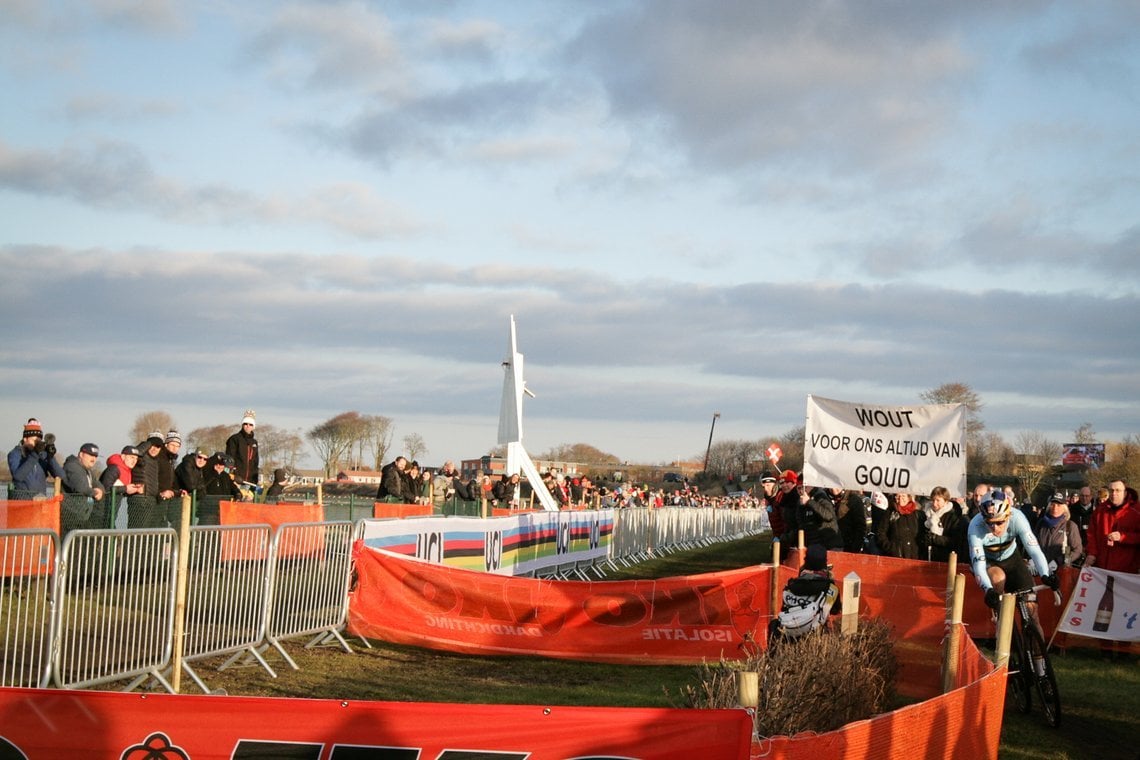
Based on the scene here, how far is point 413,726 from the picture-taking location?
194 inches

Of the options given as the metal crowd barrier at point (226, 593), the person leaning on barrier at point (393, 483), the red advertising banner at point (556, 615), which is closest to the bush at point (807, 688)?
the metal crowd barrier at point (226, 593)

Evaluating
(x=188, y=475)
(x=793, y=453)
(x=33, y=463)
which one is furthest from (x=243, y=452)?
(x=793, y=453)

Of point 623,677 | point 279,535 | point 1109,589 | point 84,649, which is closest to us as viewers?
point 84,649

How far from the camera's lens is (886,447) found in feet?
54.8

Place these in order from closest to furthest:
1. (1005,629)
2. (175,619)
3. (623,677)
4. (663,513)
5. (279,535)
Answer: (1005,629) < (175,619) < (279,535) < (623,677) < (663,513)

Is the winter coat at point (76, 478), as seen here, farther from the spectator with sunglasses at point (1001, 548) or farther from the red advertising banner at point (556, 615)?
the spectator with sunglasses at point (1001, 548)

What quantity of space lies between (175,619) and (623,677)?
4.96 meters

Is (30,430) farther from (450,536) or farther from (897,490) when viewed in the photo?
(897,490)

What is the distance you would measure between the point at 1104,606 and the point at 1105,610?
2.0 inches

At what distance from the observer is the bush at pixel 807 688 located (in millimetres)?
6762

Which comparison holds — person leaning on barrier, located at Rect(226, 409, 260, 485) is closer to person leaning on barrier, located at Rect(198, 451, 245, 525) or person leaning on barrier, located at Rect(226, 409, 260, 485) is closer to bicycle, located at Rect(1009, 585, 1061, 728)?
person leaning on barrier, located at Rect(198, 451, 245, 525)

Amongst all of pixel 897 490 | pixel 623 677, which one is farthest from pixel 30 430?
pixel 897 490

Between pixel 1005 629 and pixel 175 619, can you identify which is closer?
pixel 1005 629

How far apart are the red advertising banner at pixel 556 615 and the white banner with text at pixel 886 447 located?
325 centimetres
